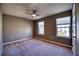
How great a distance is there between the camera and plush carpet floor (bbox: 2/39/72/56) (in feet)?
5.69

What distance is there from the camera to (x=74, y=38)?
1514mm

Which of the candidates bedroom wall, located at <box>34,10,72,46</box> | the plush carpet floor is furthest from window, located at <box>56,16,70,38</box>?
the plush carpet floor

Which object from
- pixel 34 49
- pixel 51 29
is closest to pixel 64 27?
pixel 51 29

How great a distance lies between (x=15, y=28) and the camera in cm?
174

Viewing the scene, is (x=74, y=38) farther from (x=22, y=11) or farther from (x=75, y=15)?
(x=22, y=11)

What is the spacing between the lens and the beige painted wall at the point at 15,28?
5.57 feet

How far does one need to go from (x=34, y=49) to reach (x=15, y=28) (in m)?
0.75

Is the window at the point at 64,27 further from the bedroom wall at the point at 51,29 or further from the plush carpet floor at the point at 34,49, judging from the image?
the plush carpet floor at the point at 34,49

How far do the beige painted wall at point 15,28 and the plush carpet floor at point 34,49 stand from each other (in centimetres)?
16

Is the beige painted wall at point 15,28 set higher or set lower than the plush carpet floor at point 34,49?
higher

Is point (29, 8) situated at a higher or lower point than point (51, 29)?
higher

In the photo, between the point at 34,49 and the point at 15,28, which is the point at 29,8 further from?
the point at 34,49

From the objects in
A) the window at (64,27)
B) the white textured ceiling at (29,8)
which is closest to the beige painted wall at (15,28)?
the white textured ceiling at (29,8)

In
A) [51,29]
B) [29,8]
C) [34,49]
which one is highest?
[29,8]
